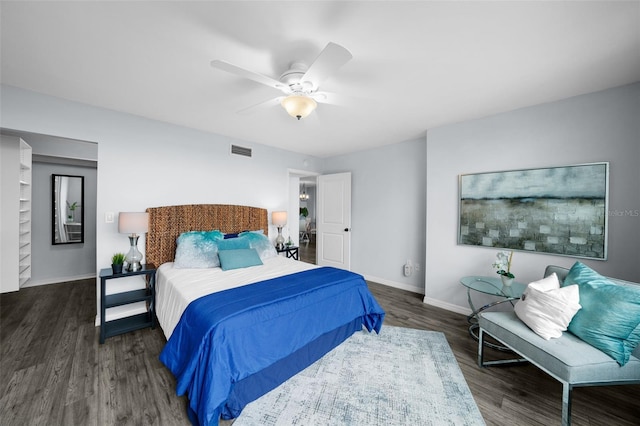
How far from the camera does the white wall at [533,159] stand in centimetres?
227

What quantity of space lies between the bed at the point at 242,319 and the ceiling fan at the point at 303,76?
63.6 inches

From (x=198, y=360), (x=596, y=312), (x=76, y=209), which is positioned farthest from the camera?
(x=76, y=209)

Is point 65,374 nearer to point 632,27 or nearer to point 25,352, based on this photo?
point 25,352

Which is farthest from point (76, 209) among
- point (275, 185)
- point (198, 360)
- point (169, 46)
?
point (198, 360)

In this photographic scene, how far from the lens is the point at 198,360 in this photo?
155 centimetres

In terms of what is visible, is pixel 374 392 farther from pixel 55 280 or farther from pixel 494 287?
pixel 55 280

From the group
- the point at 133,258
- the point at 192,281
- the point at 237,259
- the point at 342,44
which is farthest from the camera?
the point at 237,259

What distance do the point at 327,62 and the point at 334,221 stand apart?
385 centimetres

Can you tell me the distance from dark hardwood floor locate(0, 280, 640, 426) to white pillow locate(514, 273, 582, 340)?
21.0 inches

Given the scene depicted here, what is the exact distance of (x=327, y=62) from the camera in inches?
60.5

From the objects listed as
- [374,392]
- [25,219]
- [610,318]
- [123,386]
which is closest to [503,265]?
[610,318]

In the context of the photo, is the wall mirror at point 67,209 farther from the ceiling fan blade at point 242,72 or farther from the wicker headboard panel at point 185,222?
the ceiling fan blade at point 242,72

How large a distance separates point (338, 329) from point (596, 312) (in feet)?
6.36

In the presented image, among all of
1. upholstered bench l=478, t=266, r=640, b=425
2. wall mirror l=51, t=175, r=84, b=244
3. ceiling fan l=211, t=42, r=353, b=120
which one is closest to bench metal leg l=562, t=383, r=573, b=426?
upholstered bench l=478, t=266, r=640, b=425
